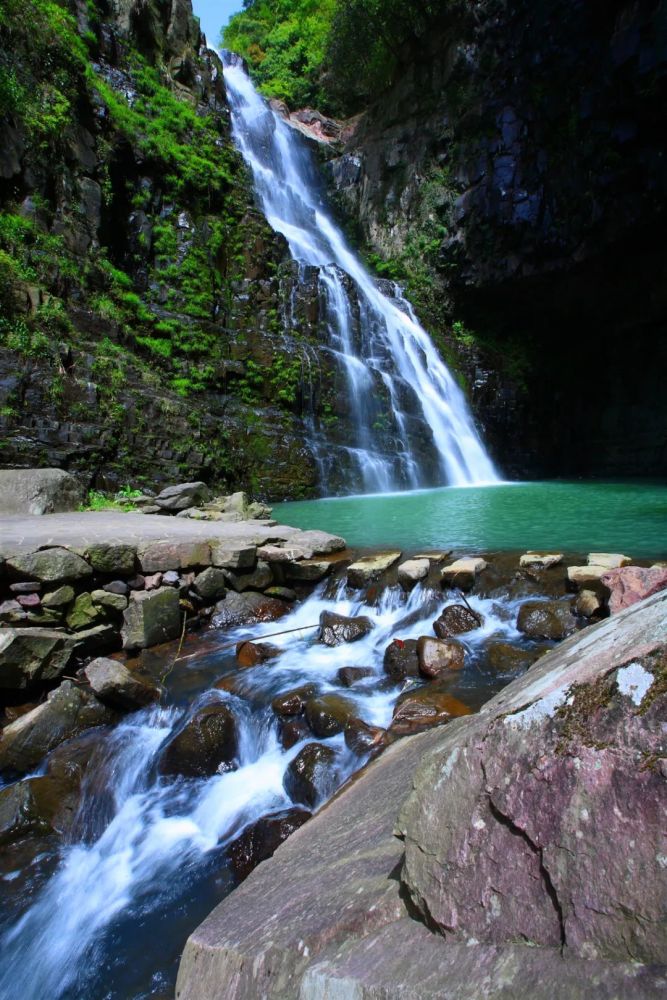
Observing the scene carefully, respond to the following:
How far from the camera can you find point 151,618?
4.61 metres

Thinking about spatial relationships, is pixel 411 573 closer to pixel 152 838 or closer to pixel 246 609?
pixel 246 609

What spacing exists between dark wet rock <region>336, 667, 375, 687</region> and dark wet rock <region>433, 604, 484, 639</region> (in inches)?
28.8

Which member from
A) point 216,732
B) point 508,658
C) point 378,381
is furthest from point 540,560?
point 378,381

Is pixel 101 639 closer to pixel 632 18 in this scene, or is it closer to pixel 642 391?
pixel 632 18

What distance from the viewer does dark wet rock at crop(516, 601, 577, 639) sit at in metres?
4.00

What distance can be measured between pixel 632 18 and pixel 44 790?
2088 centimetres

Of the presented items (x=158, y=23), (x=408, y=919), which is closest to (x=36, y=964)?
Result: (x=408, y=919)

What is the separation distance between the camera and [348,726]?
3.10m

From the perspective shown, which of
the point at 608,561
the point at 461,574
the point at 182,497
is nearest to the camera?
the point at 608,561

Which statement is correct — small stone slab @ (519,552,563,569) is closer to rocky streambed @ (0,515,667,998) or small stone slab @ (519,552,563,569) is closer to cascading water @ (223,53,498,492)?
rocky streambed @ (0,515,667,998)

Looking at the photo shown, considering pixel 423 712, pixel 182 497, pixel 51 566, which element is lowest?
pixel 423 712

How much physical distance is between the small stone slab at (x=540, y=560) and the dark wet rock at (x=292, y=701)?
2.60 meters

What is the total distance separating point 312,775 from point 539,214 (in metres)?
19.5

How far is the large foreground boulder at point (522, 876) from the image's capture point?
759mm
